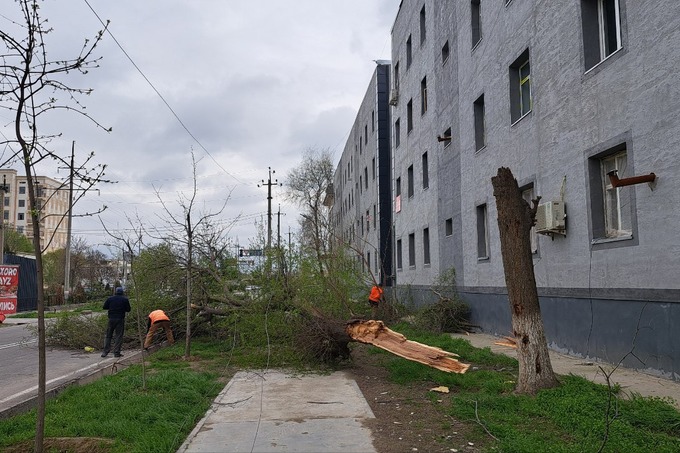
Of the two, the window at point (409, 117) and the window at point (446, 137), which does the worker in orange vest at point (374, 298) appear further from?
the window at point (409, 117)

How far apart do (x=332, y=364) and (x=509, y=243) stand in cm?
423

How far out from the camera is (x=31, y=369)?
11.3 metres

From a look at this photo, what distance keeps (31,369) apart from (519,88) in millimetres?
12887

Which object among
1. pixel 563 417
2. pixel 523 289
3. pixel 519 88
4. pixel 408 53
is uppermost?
pixel 408 53

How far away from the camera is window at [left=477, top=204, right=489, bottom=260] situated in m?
16.2

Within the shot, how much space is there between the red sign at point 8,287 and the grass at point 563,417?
2463 centimetres

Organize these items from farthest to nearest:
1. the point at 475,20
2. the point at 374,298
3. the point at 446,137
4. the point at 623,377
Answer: the point at 446,137, the point at 374,298, the point at 475,20, the point at 623,377

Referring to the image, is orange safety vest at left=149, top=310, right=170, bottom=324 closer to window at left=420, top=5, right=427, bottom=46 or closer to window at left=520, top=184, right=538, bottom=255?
window at left=520, top=184, right=538, bottom=255

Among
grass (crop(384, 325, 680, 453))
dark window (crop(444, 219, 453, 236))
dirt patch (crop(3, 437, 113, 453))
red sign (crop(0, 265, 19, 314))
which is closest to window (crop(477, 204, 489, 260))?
dark window (crop(444, 219, 453, 236))

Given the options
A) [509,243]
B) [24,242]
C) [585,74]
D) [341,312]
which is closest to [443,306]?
[341,312]

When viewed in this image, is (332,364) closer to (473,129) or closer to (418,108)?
(473,129)

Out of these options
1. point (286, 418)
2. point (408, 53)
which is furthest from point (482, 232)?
point (408, 53)

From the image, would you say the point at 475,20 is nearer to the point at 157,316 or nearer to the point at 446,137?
the point at 446,137

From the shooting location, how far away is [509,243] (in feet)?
24.1
